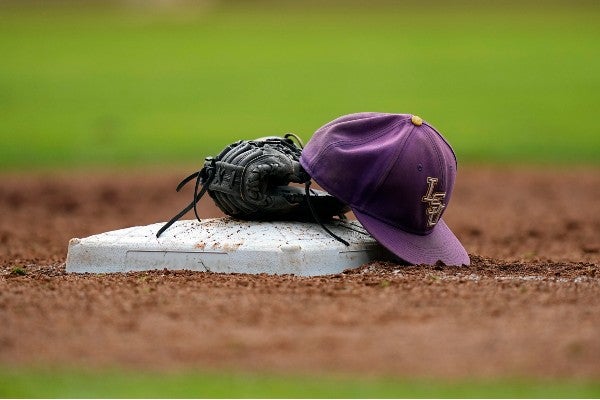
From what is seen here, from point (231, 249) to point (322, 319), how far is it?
1199 mm

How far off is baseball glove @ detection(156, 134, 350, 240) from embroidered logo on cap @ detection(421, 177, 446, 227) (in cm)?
51

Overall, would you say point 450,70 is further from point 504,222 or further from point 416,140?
point 416,140

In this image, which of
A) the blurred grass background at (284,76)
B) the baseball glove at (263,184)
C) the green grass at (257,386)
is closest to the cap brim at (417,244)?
the baseball glove at (263,184)

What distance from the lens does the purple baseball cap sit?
5176 millimetres

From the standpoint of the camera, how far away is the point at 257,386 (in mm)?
3377

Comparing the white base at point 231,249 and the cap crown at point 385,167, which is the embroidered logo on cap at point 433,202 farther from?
the white base at point 231,249

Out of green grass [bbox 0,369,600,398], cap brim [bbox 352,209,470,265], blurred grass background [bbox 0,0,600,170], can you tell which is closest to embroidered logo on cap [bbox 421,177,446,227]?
cap brim [bbox 352,209,470,265]

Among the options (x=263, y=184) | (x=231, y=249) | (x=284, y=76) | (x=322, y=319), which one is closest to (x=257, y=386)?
(x=322, y=319)

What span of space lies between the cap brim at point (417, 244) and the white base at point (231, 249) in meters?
0.21

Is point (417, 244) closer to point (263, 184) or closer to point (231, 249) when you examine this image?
point (263, 184)

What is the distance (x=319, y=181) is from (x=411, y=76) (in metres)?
18.0

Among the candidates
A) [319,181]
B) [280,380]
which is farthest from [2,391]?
[319,181]

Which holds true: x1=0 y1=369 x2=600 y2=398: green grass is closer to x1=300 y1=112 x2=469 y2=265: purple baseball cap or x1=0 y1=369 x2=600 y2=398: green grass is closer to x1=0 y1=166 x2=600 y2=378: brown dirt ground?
x1=0 y1=166 x2=600 y2=378: brown dirt ground

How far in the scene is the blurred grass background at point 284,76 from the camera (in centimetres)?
1564
